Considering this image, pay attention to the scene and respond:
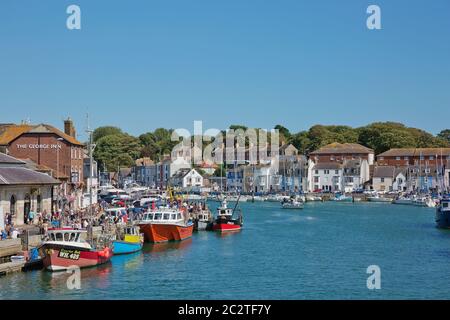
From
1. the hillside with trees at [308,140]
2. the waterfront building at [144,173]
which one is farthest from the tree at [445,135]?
the waterfront building at [144,173]

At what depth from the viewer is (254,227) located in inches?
2547

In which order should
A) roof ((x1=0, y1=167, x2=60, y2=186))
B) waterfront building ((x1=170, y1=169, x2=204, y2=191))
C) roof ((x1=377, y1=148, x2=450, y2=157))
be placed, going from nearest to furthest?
1. roof ((x1=0, y1=167, x2=60, y2=186))
2. roof ((x1=377, y1=148, x2=450, y2=157))
3. waterfront building ((x1=170, y1=169, x2=204, y2=191))

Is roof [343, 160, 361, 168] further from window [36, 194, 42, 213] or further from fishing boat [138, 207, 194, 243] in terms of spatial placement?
window [36, 194, 42, 213]

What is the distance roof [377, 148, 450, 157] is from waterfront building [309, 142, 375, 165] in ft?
11.5

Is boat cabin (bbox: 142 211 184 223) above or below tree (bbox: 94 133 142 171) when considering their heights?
below

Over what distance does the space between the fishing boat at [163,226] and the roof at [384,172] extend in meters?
Result: 95.7

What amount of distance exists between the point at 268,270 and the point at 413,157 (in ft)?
362

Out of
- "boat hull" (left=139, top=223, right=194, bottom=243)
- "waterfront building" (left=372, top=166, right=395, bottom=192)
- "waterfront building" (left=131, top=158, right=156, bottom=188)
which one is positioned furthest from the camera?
"waterfront building" (left=131, top=158, right=156, bottom=188)

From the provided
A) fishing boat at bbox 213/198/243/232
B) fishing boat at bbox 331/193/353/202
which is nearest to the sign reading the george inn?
fishing boat at bbox 213/198/243/232

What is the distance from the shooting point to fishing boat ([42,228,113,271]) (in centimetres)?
3300

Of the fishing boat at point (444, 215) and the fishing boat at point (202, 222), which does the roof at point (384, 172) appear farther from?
the fishing boat at point (202, 222)

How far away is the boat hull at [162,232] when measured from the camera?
157 ft
